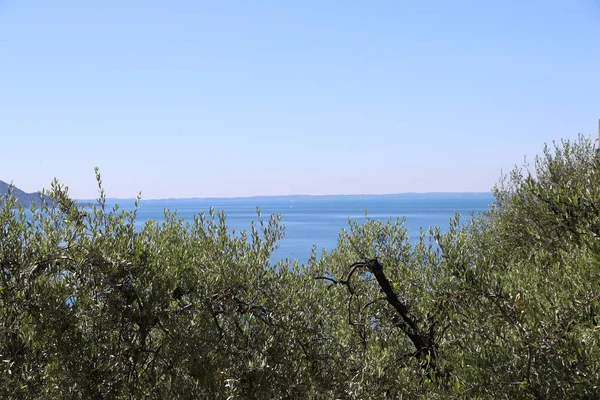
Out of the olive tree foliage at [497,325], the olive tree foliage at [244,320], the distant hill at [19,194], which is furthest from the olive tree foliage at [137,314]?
the olive tree foliage at [497,325]

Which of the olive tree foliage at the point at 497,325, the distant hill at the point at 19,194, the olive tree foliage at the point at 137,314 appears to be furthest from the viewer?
the distant hill at the point at 19,194

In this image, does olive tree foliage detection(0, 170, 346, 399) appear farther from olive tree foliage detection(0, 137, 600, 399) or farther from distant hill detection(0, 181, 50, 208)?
distant hill detection(0, 181, 50, 208)

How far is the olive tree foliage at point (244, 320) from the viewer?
22.2 ft

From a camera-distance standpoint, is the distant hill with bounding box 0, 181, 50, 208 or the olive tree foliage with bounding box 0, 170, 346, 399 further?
the distant hill with bounding box 0, 181, 50, 208

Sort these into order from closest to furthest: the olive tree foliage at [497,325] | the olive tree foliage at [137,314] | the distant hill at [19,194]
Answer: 1. the olive tree foliage at [497,325]
2. the olive tree foliage at [137,314]
3. the distant hill at [19,194]

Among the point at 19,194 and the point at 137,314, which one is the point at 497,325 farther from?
the point at 19,194

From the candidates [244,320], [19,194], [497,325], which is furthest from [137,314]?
[19,194]

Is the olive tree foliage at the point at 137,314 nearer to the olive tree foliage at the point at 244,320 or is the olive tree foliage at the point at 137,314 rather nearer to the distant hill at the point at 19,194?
the olive tree foliage at the point at 244,320

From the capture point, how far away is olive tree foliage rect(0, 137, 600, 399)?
6777 mm

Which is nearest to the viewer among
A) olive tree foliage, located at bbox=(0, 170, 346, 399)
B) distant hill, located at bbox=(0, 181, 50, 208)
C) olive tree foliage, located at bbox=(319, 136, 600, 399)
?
olive tree foliage, located at bbox=(319, 136, 600, 399)

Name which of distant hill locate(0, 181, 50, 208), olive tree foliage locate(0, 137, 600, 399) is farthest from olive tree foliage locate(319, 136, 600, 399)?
distant hill locate(0, 181, 50, 208)

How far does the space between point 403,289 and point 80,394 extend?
19.7 ft

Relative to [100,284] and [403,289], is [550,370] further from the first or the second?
[100,284]

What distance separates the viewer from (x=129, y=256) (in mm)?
8164
